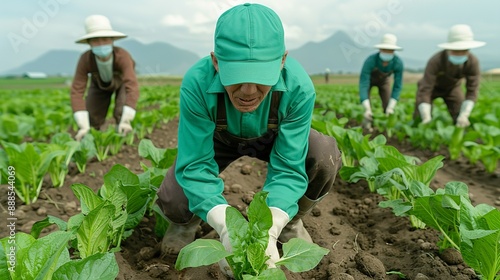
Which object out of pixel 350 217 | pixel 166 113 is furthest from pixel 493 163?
pixel 166 113

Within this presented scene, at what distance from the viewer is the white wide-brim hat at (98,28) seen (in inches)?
218

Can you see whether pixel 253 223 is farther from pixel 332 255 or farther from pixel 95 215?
pixel 332 255

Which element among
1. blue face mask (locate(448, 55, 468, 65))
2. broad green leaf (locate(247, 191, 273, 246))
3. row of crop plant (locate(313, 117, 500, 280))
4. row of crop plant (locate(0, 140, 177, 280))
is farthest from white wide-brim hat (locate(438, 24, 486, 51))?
broad green leaf (locate(247, 191, 273, 246))

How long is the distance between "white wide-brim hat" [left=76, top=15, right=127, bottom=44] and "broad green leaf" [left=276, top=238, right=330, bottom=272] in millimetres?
4267

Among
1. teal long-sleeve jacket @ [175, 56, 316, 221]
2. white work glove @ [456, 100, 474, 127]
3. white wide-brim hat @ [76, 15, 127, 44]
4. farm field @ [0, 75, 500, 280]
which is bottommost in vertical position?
farm field @ [0, 75, 500, 280]

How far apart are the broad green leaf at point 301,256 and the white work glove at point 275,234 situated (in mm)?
75

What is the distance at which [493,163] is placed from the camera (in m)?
5.07

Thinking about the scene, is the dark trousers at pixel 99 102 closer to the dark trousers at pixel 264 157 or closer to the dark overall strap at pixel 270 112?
the dark trousers at pixel 264 157

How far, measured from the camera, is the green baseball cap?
6.11 feet

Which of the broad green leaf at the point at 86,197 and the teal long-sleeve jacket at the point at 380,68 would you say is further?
the teal long-sleeve jacket at the point at 380,68

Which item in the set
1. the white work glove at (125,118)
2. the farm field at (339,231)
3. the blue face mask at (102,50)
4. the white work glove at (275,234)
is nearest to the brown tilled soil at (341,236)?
the farm field at (339,231)

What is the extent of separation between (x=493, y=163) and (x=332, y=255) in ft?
10.7

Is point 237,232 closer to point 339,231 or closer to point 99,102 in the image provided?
point 339,231

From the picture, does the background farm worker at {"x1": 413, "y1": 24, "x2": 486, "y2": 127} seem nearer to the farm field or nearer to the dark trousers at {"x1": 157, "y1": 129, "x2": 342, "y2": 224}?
the farm field
